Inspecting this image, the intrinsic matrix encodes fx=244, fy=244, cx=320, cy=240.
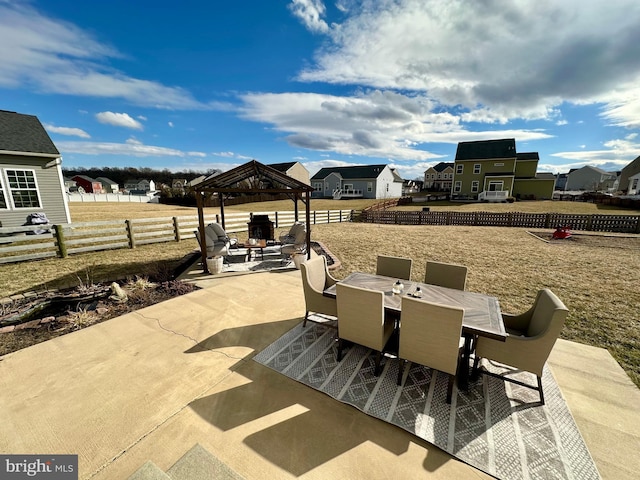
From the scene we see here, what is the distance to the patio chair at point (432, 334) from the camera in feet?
8.10

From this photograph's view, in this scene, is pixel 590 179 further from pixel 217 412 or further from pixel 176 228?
pixel 217 412

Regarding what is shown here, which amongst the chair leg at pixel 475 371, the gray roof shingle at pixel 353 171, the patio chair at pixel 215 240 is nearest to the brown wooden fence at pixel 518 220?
the patio chair at pixel 215 240

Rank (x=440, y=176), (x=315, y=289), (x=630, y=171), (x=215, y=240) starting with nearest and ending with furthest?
(x=315, y=289), (x=215, y=240), (x=630, y=171), (x=440, y=176)

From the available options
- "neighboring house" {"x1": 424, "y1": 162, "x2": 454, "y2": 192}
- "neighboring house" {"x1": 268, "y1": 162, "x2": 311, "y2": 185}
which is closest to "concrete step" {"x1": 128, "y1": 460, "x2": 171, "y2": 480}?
"neighboring house" {"x1": 268, "y1": 162, "x2": 311, "y2": 185}

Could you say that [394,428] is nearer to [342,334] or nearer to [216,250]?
[342,334]

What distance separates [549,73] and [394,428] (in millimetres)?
13933

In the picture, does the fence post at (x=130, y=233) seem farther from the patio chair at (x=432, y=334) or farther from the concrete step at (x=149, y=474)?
the patio chair at (x=432, y=334)

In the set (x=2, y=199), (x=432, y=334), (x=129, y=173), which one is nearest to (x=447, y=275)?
(x=432, y=334)

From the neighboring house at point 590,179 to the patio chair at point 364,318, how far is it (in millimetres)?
82446

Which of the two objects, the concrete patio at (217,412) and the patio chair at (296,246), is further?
the patio chair at (296,246)

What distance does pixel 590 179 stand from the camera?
60594 millimetres

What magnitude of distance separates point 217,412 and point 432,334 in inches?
94.5

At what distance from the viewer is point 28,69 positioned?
32.9 feet

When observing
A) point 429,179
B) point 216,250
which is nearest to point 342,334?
point 216,250
